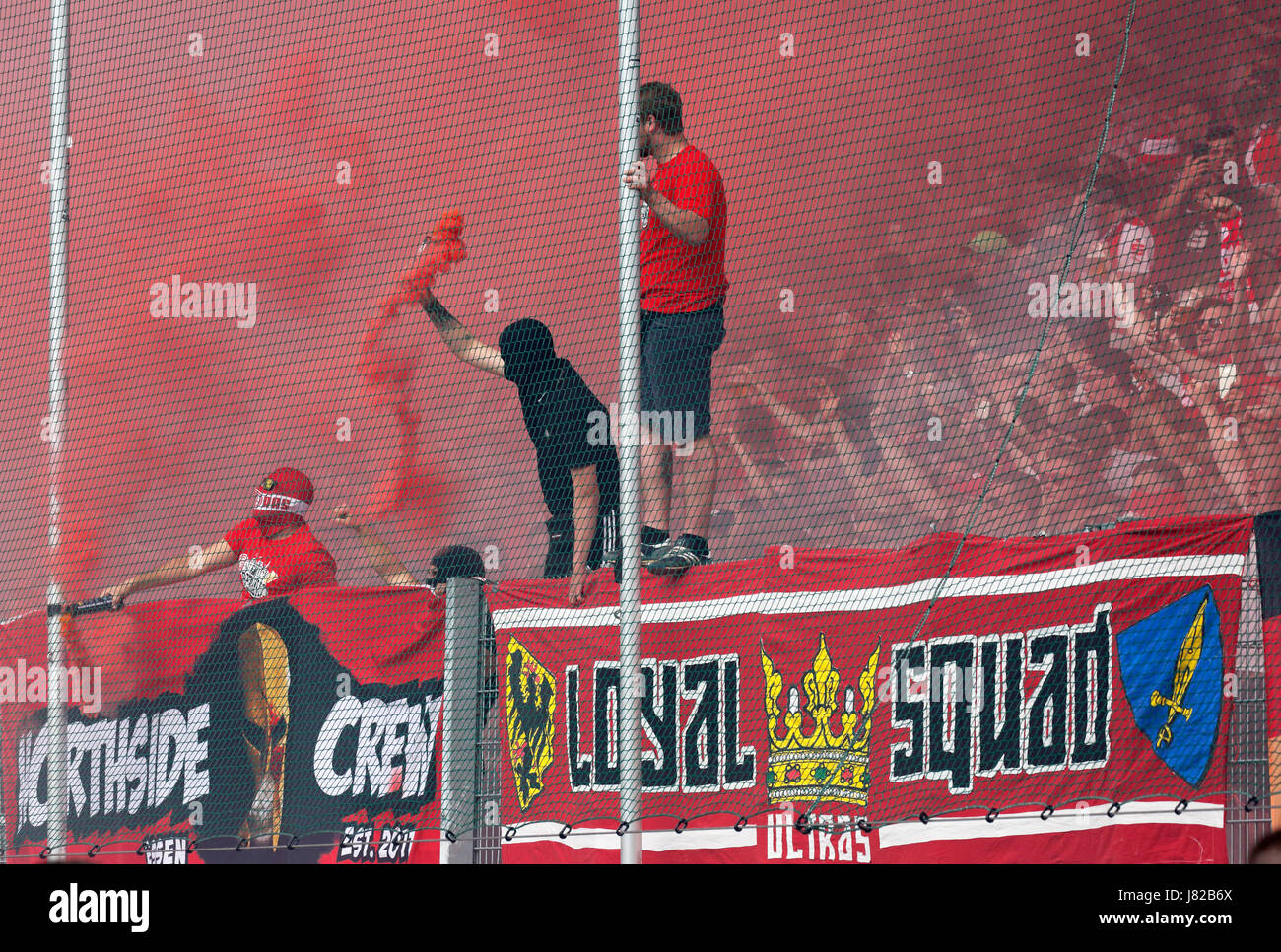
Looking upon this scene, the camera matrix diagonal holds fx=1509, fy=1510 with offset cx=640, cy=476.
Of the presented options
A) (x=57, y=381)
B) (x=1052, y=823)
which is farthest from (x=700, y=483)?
(x=57, y=381)

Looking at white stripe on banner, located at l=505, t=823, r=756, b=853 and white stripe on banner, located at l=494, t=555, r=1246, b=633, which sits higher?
white stripe on banner, located at l=494, t=555, r=1246, b=633

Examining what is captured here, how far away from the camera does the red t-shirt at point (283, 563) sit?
578 centimetres

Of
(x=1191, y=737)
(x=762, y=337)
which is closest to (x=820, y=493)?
(x=762, y=337)

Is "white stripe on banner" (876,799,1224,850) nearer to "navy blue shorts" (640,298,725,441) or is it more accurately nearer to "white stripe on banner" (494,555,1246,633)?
"white stripe on banner" (494,555,1246,633)

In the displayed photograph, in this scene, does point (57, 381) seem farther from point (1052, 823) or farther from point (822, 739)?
point (1052, 823)

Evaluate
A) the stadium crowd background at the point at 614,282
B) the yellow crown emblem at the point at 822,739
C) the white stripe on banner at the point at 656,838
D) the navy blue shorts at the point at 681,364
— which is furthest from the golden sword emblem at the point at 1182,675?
the stadium crowd background at the point at 614,282

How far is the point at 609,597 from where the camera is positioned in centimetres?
474

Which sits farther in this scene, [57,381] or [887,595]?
[57,381]

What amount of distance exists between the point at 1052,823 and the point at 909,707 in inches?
19.4

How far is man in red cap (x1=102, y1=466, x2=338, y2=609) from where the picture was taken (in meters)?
5.80

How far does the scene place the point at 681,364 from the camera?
193 inches

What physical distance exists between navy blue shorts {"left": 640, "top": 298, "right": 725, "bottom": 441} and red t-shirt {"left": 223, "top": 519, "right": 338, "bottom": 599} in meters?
1.62

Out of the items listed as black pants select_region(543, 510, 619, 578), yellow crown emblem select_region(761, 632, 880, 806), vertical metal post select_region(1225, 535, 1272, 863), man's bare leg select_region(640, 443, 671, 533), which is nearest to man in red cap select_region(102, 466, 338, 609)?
black pants select_region(543, 510, 619, 578)

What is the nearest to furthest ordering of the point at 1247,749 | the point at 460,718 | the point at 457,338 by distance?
the point at 1247,749 → the point at 460,718 → the point at 457,338
